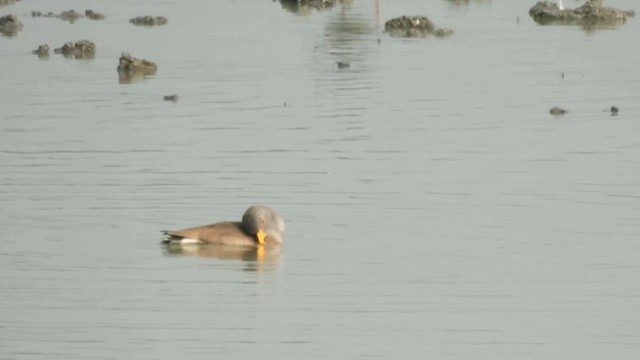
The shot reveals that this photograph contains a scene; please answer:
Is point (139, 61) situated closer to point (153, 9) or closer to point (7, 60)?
point (7, 60)

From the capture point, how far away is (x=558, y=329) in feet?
46.4

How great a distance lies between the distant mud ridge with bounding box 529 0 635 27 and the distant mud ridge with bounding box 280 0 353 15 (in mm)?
4170

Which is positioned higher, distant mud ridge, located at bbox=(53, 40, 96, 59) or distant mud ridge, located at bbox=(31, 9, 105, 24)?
distant mud ridge, located at bbox=(53, 40, 96, 59)

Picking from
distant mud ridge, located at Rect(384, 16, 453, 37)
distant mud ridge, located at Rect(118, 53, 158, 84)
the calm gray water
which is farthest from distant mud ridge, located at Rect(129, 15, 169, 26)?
distant mud ridge, located at Rect(118, 53, 158, 84)

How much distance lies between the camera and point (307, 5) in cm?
3822

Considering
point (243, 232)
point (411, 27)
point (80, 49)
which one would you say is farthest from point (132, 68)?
point (243, 232)

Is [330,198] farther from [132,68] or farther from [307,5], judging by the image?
[307,5]

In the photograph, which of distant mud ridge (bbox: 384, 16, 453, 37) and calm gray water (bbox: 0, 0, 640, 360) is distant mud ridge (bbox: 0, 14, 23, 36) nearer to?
calm gray water (bbox: 0, 0, 640, 360)

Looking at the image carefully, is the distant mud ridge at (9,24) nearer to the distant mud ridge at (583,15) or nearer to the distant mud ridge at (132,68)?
the distant mud ridge at (132,68)

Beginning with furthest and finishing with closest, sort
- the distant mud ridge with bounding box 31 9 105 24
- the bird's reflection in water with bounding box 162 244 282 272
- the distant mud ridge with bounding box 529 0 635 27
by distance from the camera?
1. the distant mud ridge with bounding box 31 9 105 24
2. the distant mud ridge with bounding box 529 0 635 27
3. the bird's reflection in water with bounding box 162 244 282 272

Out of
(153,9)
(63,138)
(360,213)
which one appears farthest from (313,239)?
(153,9)

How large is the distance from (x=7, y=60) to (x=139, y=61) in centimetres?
280

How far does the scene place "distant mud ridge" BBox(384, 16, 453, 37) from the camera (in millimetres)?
32969

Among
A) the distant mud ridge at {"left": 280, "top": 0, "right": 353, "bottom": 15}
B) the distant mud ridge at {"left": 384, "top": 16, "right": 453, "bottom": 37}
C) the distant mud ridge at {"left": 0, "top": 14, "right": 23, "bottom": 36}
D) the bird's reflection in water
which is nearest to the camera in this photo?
the bird's reflection in water
